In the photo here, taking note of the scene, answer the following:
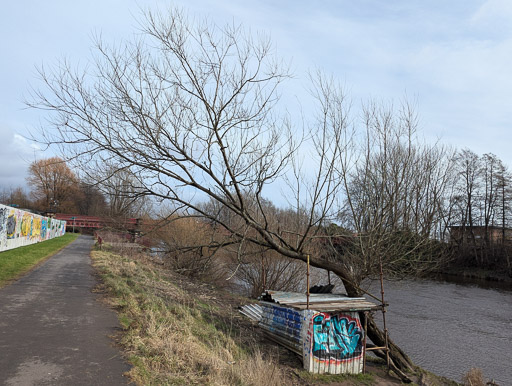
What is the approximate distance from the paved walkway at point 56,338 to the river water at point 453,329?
9176mm

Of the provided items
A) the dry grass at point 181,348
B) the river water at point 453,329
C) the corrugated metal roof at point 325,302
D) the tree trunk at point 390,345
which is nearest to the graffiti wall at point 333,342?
the corrugated metal roof at point 325,302

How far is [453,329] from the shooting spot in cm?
1535

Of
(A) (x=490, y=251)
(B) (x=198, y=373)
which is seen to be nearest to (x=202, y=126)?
(B) (x=198, y=373)

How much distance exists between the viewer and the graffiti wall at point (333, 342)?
7898mm

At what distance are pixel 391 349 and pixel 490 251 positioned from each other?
113 feet

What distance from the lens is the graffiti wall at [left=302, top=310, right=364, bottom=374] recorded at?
7.90 m

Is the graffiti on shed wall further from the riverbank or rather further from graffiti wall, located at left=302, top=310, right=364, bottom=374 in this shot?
the riverbank

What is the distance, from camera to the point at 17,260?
50.8ft

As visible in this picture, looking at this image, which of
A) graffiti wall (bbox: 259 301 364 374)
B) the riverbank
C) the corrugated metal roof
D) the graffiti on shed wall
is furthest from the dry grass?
the corrugated metal roof

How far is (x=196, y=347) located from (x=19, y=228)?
67.5 ft

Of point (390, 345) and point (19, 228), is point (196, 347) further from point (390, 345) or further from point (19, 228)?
point (19, 228)

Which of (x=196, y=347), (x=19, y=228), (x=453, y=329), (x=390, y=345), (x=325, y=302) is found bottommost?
(x=453, y=329)

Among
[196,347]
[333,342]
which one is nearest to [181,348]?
[196,347]

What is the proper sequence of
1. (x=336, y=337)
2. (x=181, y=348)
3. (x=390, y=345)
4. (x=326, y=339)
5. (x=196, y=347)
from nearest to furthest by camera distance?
(x=181, y=348)
(x=196, y=347)
(x=326, y=339)
(x=336, y=337)
(x=390, y=345)
